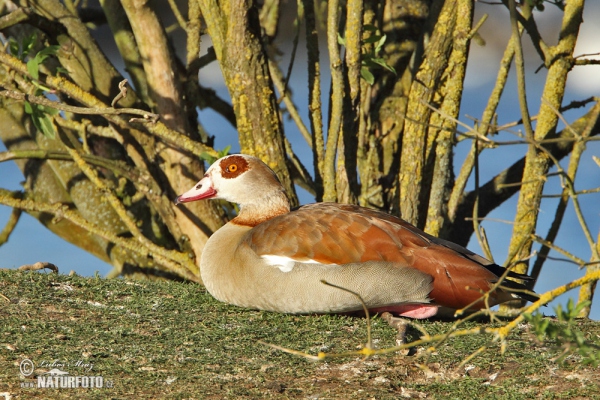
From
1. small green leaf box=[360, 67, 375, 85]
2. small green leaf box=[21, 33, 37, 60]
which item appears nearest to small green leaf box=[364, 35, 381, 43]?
small green leaf box=[360, 67, 375, 85]

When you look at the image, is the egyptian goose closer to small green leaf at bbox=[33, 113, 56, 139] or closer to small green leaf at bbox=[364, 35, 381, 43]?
small green leaf at bbox=[364, 35, 381, 43]

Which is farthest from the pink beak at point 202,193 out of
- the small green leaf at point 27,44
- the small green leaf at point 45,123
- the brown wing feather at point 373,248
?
the small green leaf at point 27,44

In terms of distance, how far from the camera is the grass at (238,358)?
3361 mm

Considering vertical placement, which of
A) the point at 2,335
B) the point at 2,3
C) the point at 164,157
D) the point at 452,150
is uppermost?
the point at 2,3

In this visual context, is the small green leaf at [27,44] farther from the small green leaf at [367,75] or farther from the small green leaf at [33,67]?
the small green leaf at [367,75]

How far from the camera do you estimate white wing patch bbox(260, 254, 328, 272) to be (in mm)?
4373

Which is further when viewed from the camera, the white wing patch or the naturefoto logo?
the white wing patch

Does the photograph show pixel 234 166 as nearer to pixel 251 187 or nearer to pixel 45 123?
pixel 251 187

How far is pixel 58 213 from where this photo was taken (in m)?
7.05

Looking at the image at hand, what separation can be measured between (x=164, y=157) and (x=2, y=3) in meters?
2.50

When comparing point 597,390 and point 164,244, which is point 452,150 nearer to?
point 164,244

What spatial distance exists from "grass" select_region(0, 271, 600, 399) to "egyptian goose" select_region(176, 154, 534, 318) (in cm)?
14

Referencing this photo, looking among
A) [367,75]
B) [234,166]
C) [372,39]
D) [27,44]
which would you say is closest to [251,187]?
[234,166]

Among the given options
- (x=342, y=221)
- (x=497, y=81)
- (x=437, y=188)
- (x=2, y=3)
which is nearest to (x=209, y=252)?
(x=342, y=221)
